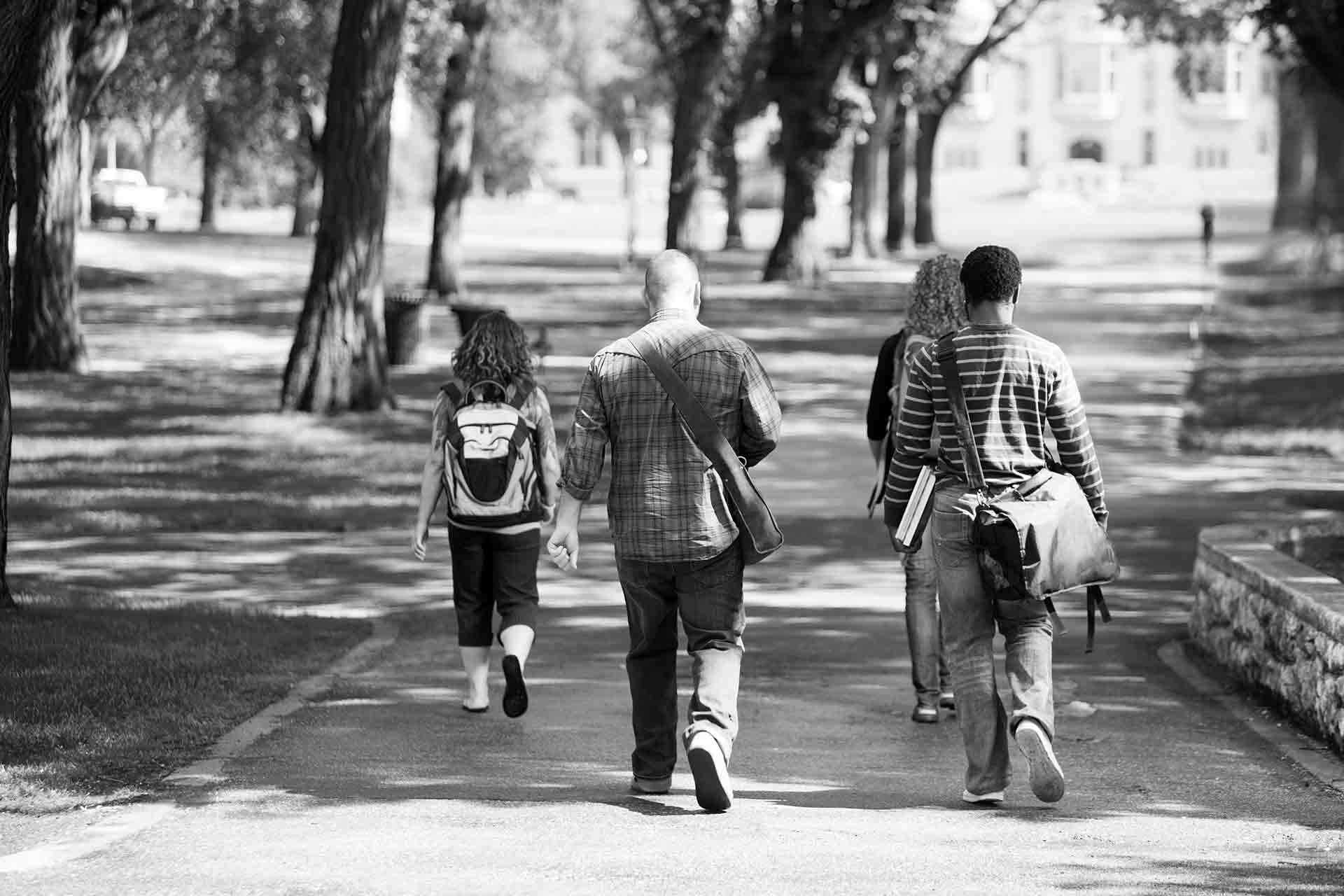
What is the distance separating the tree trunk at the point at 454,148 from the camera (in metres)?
30.9

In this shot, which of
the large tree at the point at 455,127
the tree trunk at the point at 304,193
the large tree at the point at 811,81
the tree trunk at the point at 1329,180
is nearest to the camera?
the large tree at the point at 455,127

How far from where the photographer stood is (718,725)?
6.25 m

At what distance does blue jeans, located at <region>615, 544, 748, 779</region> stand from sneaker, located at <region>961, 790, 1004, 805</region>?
0.77m

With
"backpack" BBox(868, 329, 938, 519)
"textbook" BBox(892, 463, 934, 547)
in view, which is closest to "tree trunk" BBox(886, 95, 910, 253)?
"backpack" BBox(868, 329, 938, 519)

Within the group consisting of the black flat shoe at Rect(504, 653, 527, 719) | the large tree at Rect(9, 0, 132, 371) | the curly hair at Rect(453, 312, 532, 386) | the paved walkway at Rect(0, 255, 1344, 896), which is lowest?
the paved walkway at Rect(0, 255, 1344, 896)

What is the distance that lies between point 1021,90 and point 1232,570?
378 feet

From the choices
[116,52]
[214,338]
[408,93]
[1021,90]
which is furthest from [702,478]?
[1021,90]

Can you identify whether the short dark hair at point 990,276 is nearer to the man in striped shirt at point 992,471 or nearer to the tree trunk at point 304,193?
the man in striped shirt at point 992,471

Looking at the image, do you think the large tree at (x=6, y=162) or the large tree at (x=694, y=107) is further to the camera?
the large tree at (x=694, y=107)

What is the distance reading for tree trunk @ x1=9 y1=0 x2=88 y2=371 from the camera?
19219mm

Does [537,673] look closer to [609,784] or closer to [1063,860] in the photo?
[609,784]

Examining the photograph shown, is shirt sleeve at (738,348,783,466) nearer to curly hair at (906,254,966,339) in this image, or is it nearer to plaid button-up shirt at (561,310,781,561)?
plaid button-up shirt at (561,310,781,561)

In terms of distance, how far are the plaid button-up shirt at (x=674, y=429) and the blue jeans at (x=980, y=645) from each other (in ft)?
2.07

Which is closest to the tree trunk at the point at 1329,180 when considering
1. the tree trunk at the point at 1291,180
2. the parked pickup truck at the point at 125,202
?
the tree trunk at the point at 1291,180
